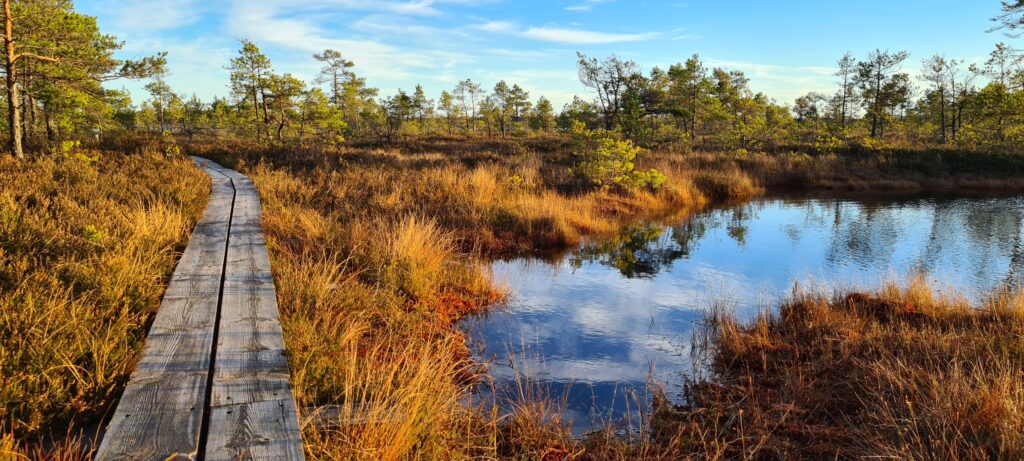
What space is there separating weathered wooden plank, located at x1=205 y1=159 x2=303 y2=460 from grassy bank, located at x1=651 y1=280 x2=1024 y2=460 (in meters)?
2.29

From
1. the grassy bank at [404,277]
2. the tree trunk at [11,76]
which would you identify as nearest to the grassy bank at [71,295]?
the grassy bank at [404,277]

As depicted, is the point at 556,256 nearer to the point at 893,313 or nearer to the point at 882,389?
the point at 893,313

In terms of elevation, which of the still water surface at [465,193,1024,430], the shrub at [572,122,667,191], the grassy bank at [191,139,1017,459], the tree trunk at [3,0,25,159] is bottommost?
the still water surface at [465,193,1024,430]

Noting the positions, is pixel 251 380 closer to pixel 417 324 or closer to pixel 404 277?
pixel 417 324

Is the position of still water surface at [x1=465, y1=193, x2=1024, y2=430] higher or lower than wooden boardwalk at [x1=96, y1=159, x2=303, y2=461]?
lower

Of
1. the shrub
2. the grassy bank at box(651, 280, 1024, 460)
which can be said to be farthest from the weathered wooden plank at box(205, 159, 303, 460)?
the shrub

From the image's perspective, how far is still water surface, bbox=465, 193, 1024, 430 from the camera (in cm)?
511

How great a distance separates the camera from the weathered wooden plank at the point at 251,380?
2209 mm

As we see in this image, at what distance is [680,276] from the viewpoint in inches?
341

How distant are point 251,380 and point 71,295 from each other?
6.38 feet

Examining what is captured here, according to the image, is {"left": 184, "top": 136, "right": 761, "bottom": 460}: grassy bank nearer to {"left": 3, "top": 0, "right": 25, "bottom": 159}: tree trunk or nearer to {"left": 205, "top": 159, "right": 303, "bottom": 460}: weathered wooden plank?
{"left": 205, "top": 159, "right": 303, "bottom": 460}: weathered wooden plank

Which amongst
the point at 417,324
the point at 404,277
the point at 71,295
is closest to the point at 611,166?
the point at 404,277

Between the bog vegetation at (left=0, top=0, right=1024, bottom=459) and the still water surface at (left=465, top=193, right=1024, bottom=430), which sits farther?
the still water surface at (left=465, top=193, right=1024, bottom=430)

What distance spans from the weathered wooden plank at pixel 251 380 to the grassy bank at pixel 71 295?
0.51 metres
